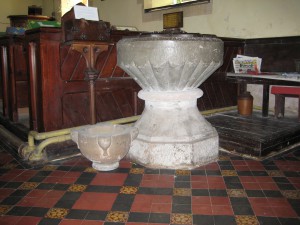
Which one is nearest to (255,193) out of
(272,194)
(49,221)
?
(272,194)

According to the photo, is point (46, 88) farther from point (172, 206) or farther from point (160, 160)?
point (172, 206)

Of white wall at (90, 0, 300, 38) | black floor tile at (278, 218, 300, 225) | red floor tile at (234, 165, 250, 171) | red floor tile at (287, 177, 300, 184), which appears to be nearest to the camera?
black floor tile at (278, 218, 300, 225)

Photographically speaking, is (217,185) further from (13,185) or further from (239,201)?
(13,185)

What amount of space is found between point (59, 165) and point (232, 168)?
5.68 ft

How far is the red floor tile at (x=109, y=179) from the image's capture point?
2467mm

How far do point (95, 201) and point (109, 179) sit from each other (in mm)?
403

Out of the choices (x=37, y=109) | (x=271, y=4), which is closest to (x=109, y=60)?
(x=37, y=109)

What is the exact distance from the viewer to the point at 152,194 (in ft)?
7.41

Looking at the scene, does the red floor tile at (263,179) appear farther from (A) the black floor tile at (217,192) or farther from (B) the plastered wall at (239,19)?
(B) the plastered wall at (239,19)

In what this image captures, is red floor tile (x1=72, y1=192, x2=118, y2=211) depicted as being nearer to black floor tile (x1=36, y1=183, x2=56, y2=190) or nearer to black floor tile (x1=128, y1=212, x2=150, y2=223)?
black floor tile (x1=128, y1=212, x2=150, y2=223)

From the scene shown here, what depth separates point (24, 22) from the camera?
377 inches

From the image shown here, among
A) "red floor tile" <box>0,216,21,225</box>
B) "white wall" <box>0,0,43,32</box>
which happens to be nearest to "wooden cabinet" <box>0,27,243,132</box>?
"red floor tile" <box>0,216,21,225</box>

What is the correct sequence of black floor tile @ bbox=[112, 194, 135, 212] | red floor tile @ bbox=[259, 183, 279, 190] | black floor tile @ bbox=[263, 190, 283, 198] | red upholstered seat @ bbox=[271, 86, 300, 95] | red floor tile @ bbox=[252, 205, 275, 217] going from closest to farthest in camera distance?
red floor tile @ bbox=[252, 205, 275, 217], black floor tile @ bbox=[112, 194, 135, 212], black floor tile @ bbox=[263, 190, 283, 198], red floor tile @ bbox=[259, 183, 279, 190], red upholstered seat @ bbox=[271, 86, 300, 95]

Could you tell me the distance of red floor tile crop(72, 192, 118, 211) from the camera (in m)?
2.07
